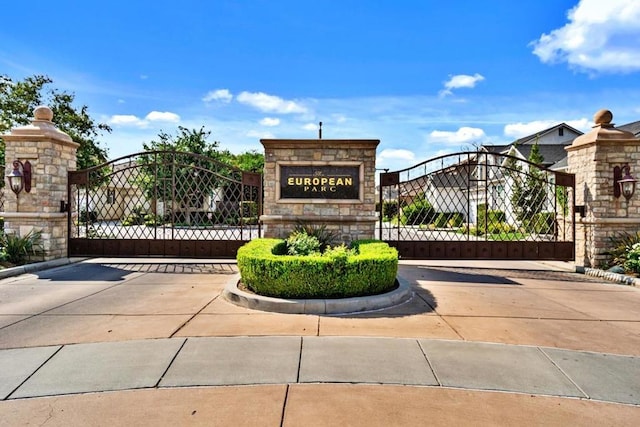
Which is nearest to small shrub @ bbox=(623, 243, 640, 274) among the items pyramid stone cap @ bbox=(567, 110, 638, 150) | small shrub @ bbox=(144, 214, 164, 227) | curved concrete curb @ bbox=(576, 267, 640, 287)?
curved concrete curb @ bbox=(576, 267, 640, 287)

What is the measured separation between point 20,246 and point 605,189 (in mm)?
14702

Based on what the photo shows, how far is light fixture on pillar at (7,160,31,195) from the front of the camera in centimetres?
961

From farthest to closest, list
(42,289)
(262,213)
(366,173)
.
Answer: (262,213), (366,173), (42,289)

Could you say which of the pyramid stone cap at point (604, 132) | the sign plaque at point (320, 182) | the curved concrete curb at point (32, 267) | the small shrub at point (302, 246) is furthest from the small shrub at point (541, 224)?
the curved concrete curb at point (32, 267)

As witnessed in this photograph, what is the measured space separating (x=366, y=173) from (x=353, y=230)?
4.77ft

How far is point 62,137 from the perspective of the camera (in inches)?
402

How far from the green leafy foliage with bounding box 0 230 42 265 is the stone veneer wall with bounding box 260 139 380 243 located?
5.87m

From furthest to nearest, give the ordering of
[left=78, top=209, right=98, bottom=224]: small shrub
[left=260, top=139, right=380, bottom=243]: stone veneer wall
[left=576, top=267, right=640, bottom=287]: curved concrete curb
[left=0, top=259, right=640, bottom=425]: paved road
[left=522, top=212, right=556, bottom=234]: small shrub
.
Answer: [left=522, top=212, right=556, bottom=234]: small shrub
[left=78, top=209, right=98, bottom=224]: small shrub
[left=260, top=139, right=380, bottom=243]: stone veneer wall
[left=576, top=267, right=640, bottom=287]: curved concrete curb
[left=0, top=259, right=640, bottom=425]: paved road

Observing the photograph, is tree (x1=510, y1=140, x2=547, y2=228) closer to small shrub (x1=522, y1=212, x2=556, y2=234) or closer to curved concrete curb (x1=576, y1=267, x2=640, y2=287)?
small shrub (x1=522, y1=212, x2=556, y2=234)

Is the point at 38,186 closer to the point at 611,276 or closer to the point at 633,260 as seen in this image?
the point at 611,276

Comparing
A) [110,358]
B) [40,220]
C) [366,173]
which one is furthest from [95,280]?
[366,173]

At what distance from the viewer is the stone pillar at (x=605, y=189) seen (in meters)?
9.70

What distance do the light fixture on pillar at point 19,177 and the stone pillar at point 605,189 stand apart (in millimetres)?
14180

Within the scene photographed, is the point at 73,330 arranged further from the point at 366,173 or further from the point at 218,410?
the point at 366,173
